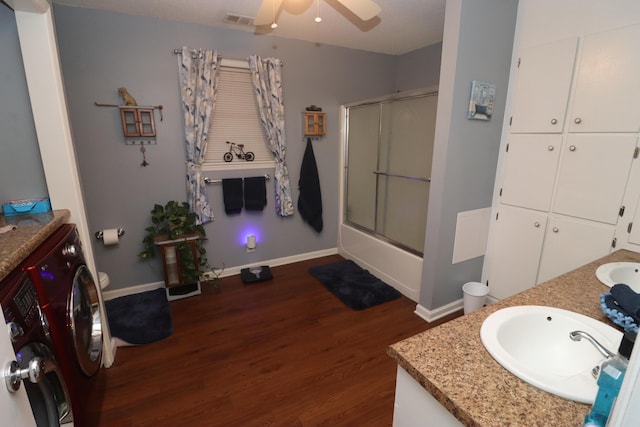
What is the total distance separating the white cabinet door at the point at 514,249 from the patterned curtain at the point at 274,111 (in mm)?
2040

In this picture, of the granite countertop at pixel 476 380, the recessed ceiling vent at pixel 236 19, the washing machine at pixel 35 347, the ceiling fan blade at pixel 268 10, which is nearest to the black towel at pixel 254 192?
the recessed ceiling vent at pixel 236 19

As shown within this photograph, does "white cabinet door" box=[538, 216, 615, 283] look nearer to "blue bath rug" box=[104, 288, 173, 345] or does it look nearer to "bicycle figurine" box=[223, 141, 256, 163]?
"bicycle figurine" box=[223, 141, 256, 163]

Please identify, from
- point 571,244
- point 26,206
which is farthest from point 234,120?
point 571,244

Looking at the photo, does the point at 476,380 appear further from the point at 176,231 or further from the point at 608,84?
the point at 176,231

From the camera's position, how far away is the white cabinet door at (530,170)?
207 cm

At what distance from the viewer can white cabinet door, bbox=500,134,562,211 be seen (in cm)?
207

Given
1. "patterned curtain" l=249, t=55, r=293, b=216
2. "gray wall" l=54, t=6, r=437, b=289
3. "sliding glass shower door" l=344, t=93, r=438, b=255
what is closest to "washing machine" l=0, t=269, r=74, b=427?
"gray wall" l=54, t=6, r=437, b=289

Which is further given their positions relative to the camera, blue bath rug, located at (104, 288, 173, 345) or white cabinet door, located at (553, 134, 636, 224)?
blue bath rug, located at (104, 288, 173, 345)

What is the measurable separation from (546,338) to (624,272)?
76 cm

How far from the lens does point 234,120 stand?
3.00 meters

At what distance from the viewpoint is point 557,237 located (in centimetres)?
210

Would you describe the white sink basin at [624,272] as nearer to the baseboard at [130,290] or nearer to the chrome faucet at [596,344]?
the chrome faucet at [596,344]

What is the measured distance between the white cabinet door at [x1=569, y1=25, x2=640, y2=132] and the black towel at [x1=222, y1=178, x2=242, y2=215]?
8.93 feet

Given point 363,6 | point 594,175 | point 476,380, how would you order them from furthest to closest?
1. point 594,175
2. point 363,6
3. point 476,380
